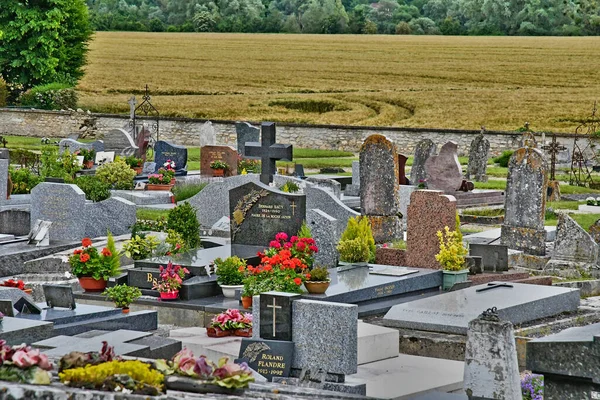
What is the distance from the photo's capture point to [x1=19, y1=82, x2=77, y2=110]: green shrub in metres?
57.3

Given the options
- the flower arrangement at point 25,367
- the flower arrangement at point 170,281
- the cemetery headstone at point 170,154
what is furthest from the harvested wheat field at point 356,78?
the flower arrangement at point 25,367

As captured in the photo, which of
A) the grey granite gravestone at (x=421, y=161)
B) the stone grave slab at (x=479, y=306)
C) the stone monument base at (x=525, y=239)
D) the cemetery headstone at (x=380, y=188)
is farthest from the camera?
the grey granite gravestone at (x=421, y=161)

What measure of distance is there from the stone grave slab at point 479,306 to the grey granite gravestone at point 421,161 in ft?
41.9

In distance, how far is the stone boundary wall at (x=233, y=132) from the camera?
1828 inches

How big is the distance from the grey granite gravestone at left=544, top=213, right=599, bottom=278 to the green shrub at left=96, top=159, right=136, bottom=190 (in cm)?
1069

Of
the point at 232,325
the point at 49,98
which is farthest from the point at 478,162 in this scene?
the point at 49,98

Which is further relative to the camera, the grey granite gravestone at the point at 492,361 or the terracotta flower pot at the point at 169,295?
the terracotta flower pot at the point at 169,295

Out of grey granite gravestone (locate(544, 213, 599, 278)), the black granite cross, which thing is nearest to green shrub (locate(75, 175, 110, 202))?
the black granite cross

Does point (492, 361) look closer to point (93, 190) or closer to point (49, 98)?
point (93, 190)

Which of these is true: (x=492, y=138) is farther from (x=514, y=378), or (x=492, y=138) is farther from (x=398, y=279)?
(x=514, y=378)

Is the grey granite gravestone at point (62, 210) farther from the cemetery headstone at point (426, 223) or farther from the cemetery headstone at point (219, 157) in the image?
the cemetery headstone at point (219, 157)

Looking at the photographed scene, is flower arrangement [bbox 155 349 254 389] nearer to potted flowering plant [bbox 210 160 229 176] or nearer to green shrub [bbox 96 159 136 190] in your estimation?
green shrub [bbox 96 159 136 190]

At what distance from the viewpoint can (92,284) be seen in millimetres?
18344

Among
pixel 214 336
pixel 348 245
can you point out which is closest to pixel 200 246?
pixel 348 245
